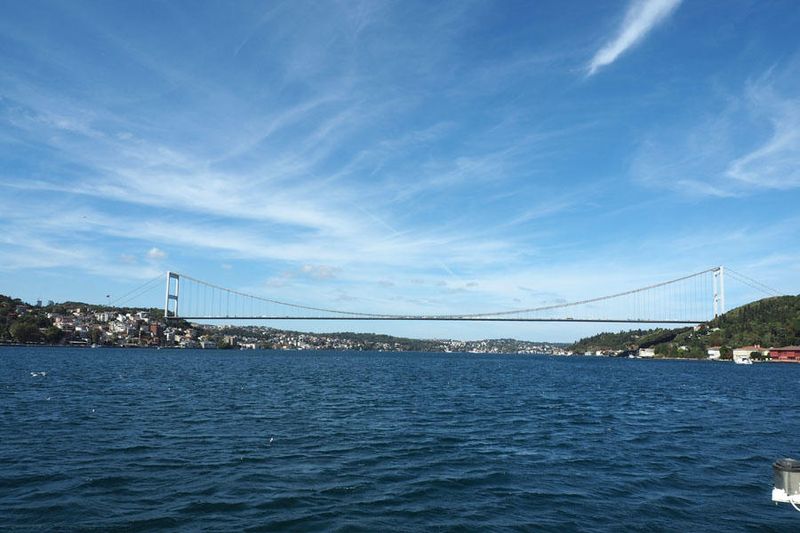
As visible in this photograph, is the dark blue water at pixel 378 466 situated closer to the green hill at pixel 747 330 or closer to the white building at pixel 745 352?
the white building at pixel 745 352

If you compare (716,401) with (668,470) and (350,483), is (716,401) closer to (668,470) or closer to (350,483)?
(668,470)

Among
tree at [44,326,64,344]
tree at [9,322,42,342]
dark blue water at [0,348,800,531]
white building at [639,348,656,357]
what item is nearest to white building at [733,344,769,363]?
white building at [639,348,656,357]

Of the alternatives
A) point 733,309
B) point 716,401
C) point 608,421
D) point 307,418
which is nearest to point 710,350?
point 733,309

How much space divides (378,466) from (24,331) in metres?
151

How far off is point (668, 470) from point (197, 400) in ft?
78.2

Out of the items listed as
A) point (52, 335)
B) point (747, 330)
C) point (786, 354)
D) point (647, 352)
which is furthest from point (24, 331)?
point (747, 330)

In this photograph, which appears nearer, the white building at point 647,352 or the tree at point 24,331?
the tree at point 24,331

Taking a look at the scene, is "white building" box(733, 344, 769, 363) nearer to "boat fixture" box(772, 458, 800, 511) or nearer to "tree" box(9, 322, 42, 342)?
"boat fixture" box(772, 458, 800, 511)

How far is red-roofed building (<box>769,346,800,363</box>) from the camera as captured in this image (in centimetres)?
12369

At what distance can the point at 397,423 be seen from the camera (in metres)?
22.8

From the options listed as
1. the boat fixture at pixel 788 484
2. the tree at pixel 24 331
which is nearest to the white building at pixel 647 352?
the tree at pixel 24 331

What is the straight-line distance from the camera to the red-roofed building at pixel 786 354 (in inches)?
4870

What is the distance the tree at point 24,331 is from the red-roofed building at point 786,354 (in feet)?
600

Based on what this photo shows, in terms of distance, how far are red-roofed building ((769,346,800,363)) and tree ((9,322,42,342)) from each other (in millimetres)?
182954
